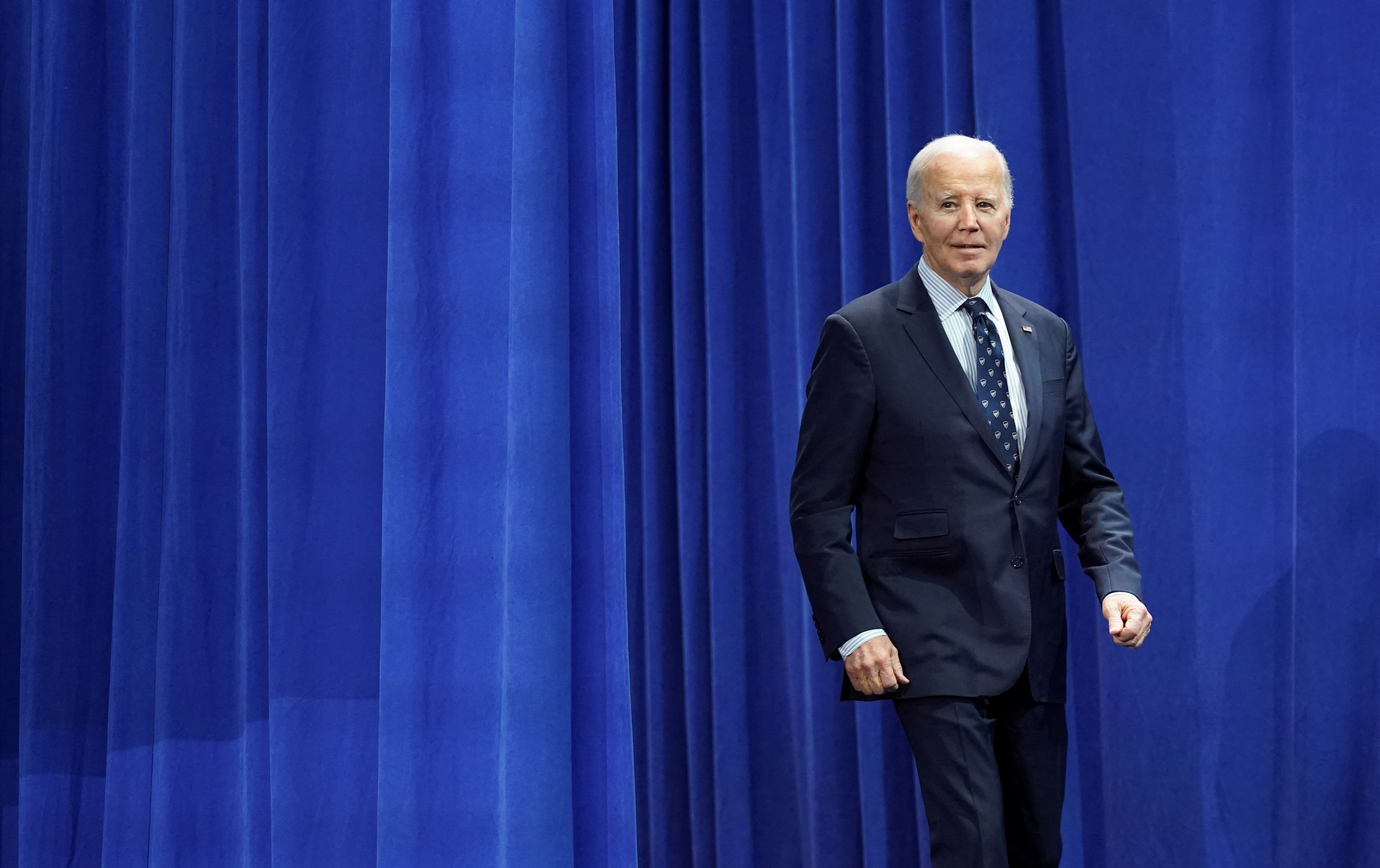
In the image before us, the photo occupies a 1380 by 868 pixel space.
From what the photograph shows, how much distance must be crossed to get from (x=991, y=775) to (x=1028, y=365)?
1.93 ft

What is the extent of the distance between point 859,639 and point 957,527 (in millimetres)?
209

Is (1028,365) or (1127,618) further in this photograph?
(1028,365)

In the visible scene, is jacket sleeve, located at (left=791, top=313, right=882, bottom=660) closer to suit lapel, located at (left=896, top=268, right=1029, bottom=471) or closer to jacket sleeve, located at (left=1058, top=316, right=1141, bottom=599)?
suit lapel, located at (left=896, top=268, right=1029, bottom=471)

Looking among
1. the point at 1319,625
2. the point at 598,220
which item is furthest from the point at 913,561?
the point at 1319,625

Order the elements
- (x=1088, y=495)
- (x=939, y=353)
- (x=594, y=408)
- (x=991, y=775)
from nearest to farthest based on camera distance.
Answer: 1. (x=991, y=775)
2. (x=939, y=353)
3. (x=1088, y=495)
4. (x=594, y=408)

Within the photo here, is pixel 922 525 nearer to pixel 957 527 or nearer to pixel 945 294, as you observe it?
pixel 957 527

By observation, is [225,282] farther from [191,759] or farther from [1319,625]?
[1319,625]

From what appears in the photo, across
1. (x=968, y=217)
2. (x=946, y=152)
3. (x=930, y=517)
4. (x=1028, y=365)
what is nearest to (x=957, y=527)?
(x=930, y=517)

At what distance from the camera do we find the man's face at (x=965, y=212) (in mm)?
1844

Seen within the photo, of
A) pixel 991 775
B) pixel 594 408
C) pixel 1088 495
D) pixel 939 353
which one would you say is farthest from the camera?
pixel 594 408

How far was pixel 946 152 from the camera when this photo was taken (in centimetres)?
187

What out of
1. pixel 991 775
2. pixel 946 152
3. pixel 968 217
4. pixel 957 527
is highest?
pixel 946 152

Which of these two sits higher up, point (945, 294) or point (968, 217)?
point (968, 217)

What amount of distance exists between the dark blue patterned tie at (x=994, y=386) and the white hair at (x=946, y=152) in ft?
0.58
